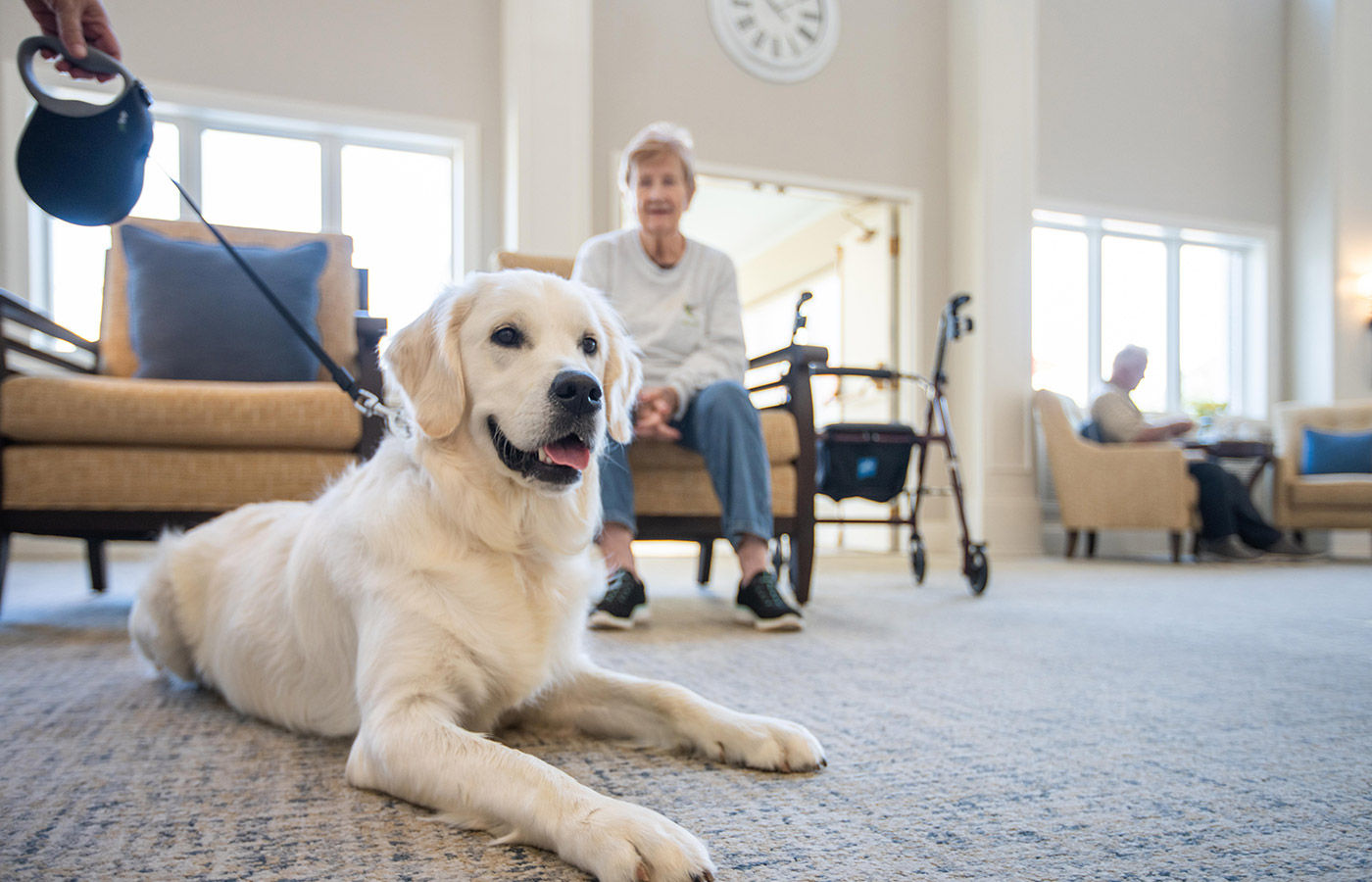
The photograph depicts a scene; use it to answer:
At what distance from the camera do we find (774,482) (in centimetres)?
258

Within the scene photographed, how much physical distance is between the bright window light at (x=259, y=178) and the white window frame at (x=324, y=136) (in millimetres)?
43

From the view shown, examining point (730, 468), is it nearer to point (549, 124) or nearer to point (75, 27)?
point (75, 27)

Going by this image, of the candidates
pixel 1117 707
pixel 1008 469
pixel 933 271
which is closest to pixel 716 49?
pixel 933 271

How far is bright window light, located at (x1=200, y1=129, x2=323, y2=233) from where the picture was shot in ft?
15.3

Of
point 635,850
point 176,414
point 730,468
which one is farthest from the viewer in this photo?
point 730,468

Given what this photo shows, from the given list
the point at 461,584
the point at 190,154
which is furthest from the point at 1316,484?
the point at 190,154

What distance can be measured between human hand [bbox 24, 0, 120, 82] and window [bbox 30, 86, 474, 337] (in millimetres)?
3184

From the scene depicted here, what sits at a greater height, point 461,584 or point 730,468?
point 730,468

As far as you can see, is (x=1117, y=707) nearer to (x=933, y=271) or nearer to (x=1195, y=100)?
(x=933, y=271)

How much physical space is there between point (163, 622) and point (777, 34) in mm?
5244

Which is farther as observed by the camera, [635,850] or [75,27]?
[75,27]

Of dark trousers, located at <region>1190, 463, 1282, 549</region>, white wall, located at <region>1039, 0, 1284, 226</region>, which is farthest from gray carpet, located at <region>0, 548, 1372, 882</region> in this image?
white wall, located at <region>1039, 0, 1284, 226</region>

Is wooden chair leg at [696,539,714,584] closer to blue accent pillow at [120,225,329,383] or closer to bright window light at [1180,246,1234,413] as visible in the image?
blue accent pillow at [120,225,329,383]

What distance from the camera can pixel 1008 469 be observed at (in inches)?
220
